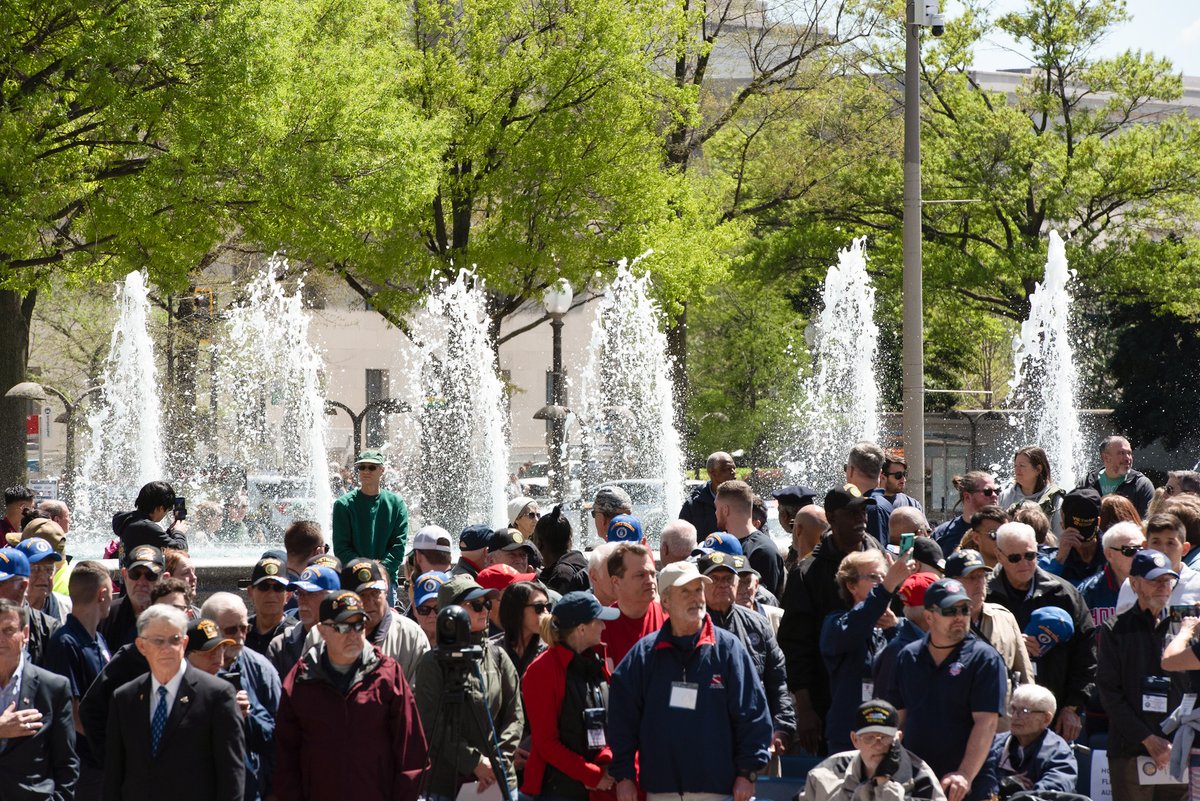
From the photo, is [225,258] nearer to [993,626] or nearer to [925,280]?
[925,280]

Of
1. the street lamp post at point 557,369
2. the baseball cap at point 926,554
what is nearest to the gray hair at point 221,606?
the baseball cap at point 926,554

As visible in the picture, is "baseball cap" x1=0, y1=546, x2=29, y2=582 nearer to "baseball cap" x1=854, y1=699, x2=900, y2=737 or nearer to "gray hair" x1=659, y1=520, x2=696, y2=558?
"gray hair" x1=659, y1=520, x2=696, y2=558

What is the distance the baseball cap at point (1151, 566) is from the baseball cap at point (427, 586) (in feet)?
11.4

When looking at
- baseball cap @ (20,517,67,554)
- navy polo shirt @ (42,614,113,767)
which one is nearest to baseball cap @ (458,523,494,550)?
navy polo shirt @ (42,614,113,767)

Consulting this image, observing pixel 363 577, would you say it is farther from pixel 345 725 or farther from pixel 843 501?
pixel 843 501

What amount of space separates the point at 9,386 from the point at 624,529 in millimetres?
13523

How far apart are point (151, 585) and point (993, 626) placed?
4.37 meters

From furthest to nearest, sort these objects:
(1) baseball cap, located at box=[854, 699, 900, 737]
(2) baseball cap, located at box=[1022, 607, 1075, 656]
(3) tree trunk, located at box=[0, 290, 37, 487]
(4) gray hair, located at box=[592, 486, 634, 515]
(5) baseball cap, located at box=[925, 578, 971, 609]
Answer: (3) tree trunk, located at box=[0, 290, 37, 487]
(4) gray hair, located at box=[592, 486, 634, 515]
(2) baseball cap, located at box=[1022, 607, 1075, 656]
(5) baseball cap, located at box=[925, 578, 971, 609]
(1) baseball cap, located at box=[854, 699, 900, 737]

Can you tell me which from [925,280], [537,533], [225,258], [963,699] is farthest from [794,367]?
[963,699]

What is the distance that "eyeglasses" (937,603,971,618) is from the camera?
20.7ft

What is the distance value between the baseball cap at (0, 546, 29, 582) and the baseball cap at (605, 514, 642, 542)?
3186 millimetres

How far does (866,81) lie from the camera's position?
33.5 metres

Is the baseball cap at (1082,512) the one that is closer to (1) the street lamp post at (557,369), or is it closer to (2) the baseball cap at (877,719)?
(2) the baseball cap at (877,719)

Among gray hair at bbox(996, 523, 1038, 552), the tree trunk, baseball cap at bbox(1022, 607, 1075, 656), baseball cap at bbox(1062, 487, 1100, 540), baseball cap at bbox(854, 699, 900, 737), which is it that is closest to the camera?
baseball cap at bbox(854, 699, 900, 737)
